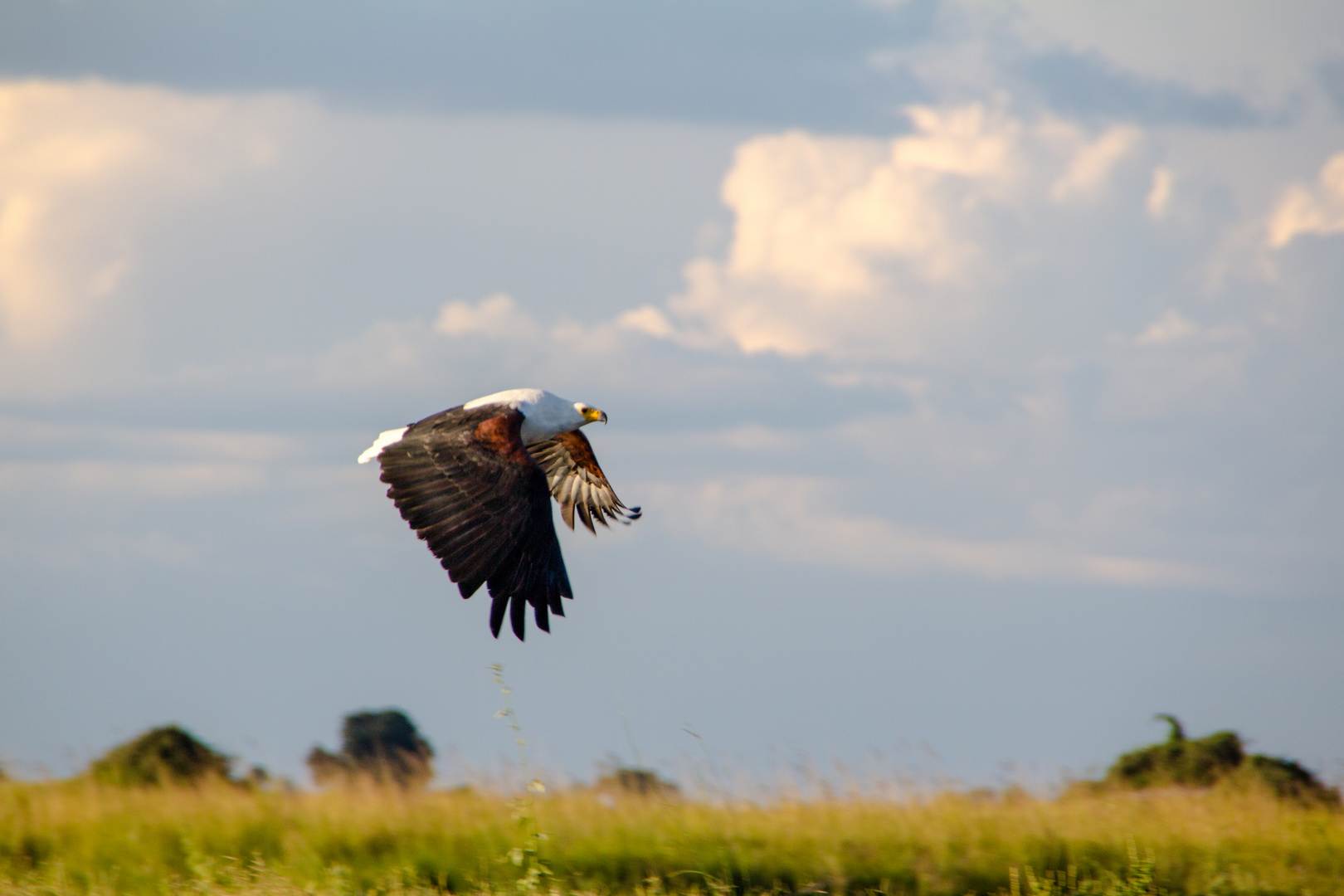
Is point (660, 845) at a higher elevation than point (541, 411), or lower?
lower

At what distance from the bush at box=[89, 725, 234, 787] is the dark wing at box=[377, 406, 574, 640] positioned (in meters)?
6.27

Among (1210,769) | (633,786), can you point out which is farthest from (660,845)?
(1210,769)

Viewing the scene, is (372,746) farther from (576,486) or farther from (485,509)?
(485,509)

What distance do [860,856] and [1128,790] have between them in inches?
162

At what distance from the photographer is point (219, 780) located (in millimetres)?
12258

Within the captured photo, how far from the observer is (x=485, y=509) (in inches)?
314

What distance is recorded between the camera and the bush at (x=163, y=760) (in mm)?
13523

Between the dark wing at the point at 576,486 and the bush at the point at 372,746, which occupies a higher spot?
the dark wing at the point at 576,486

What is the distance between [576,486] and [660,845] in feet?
8.96

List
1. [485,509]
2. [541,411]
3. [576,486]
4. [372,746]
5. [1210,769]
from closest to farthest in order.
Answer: [485,509], [541,411], [576,486], [1210,769], [372,746]

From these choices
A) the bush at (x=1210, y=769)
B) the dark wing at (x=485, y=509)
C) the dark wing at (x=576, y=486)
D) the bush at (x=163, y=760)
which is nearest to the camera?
the dark wing at (x=485, y=509)

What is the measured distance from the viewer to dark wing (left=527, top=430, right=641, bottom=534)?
10.4 meters

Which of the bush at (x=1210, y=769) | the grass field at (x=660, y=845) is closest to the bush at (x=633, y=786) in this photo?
the grass field at (x=660, y=845)

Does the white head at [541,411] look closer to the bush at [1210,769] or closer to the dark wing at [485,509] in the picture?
the dark wing at [485,509]
